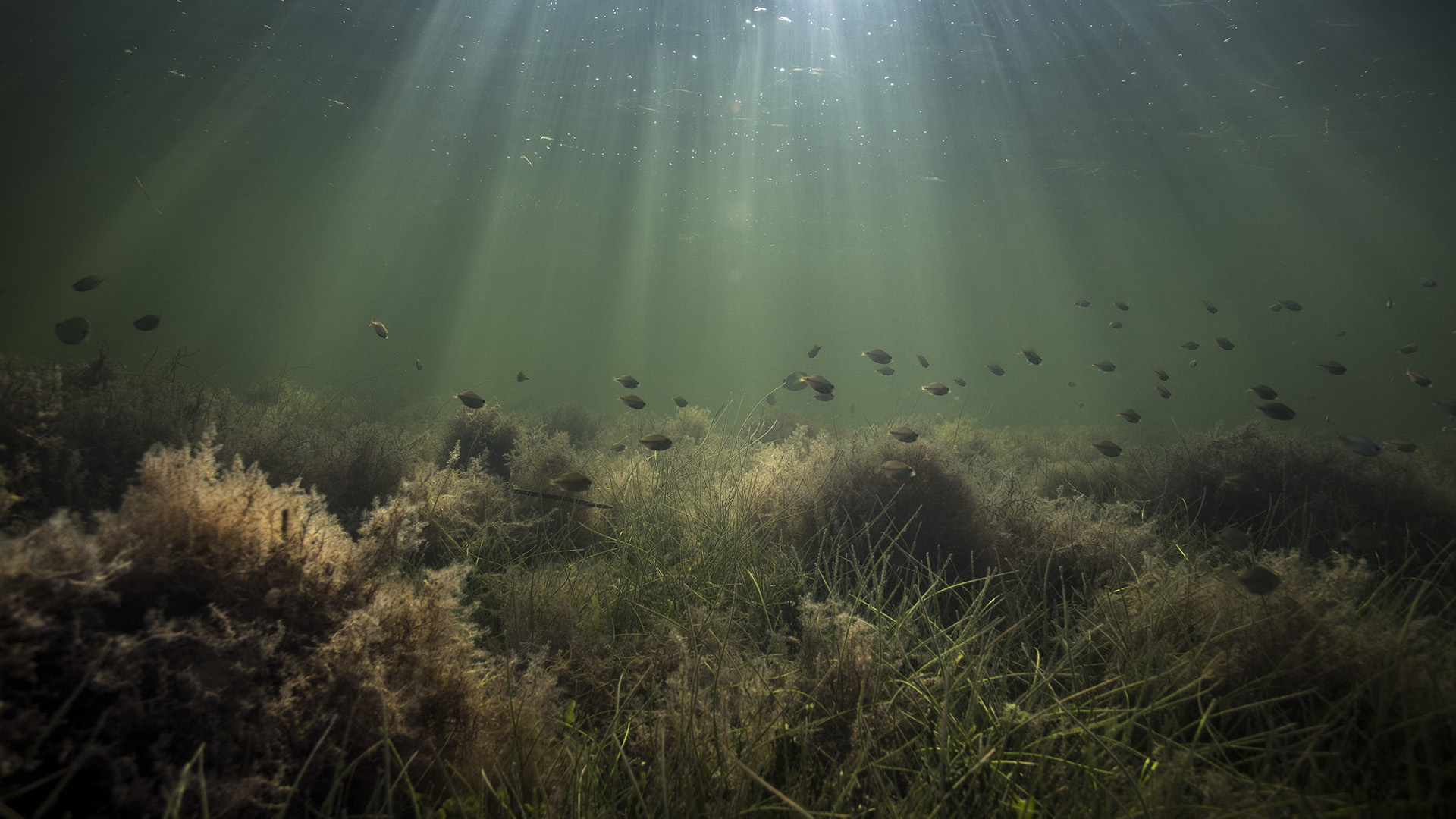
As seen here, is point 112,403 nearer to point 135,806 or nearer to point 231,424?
point 231,424

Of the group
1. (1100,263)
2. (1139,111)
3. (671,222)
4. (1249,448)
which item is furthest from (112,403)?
(1100,263)

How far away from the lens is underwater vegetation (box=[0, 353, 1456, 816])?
1.22 meters

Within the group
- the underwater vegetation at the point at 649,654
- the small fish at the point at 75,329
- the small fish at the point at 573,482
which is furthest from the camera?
the small fish at the point at 75,329

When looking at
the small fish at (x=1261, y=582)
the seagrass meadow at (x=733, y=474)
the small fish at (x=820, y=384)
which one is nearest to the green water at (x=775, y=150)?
the seagrass meadow at (x=733, y=474)

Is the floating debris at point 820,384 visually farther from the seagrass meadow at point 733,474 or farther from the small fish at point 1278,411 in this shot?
the small fish at point 1278,411

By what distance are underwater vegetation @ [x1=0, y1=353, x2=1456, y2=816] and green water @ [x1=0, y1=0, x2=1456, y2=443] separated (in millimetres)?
3315

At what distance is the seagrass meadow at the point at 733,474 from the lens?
4.81 ft

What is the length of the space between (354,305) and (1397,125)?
119317mm

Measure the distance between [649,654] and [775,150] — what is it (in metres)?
20.6

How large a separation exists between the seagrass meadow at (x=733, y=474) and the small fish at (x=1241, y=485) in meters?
0.14

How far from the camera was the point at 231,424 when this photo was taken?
452 cm

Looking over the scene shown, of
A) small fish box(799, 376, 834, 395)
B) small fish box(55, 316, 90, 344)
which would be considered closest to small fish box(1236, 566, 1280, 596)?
→ small fish box(799, 376, 834, 395)

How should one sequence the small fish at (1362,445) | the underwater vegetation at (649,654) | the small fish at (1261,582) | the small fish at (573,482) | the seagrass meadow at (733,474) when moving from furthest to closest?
the small fish at (1362,445) → the small fish at (573,482) → the small fish at (1261,582) → the seagrass meadow at (733,474) → the underwater vegetation at (649,654)

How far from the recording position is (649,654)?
245 cm
